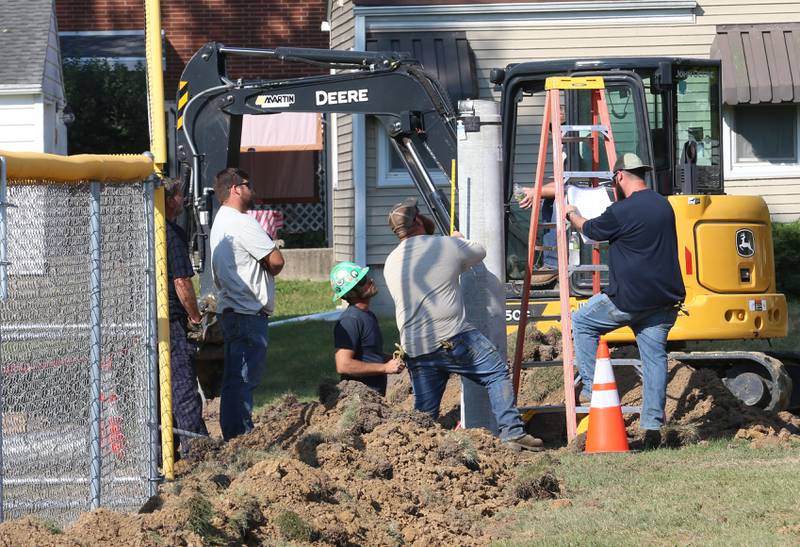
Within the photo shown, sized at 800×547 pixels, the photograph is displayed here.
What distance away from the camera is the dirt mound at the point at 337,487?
5637mm

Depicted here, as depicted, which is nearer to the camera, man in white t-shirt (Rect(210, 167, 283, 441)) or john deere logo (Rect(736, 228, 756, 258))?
man in white t-shirt (Rect(210, 167, 283, 441))

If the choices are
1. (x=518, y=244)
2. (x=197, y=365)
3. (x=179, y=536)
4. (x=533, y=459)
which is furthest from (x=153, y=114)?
(x=518, y=244)

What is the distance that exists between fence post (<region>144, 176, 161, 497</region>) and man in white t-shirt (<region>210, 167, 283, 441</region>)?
1.99m

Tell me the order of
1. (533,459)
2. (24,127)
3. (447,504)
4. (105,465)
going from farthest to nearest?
(24,127) < (533,459) < (447,504) < (105,465)

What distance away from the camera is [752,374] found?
35.2ft

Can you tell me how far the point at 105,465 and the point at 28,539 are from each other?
4.05 feet

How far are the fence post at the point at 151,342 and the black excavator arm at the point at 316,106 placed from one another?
447cm

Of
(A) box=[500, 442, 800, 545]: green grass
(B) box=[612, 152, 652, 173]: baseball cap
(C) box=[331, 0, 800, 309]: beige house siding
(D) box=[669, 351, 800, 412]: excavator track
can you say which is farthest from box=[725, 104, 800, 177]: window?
(A) box=[500, 442, 800, 545]: green grass

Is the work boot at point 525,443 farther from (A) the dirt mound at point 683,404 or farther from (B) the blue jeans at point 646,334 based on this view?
(A) the dirt mound at point 683,404

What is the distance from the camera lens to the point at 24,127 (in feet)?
68.3

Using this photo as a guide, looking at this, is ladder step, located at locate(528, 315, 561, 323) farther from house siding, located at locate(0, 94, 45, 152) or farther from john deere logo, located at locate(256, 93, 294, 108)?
house siding, located at locate(0, 94, 45, 152)

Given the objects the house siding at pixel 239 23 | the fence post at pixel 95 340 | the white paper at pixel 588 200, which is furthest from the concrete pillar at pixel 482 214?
the house siding at pixel 239 23

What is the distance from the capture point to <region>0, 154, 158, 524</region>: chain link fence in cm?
582

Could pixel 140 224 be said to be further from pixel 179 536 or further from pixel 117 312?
pixel 179 536
